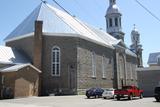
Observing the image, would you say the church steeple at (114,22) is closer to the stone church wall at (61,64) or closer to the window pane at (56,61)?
the stone church wall at (61,64)

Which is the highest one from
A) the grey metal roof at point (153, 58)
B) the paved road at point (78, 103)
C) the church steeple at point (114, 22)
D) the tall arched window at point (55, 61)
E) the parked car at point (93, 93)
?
the church steeple at point (114, 22)

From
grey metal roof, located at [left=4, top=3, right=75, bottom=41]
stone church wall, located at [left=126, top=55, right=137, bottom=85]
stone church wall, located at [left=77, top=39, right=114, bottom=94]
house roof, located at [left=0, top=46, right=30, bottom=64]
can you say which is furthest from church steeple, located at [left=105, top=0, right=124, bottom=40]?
house roof, located at [left=0, top=46, right=30, bottom=64]

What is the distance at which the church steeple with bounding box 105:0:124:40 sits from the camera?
70812 mm

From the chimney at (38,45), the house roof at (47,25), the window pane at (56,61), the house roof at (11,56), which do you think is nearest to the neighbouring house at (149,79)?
the house roof at (47,25)

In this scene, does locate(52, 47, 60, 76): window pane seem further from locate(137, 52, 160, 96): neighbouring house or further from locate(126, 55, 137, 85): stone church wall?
locate(126, 55, 137, 85): stone church wall

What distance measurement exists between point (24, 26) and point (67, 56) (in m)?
9.18

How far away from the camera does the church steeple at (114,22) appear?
7081 cm

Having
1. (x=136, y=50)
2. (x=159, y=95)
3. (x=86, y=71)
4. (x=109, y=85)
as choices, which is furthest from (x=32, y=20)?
(x=136, y=50)

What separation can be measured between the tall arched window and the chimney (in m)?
2.12

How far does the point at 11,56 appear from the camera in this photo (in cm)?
4009

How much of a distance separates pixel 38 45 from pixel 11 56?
13.6 ft

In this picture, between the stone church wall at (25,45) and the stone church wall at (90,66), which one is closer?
the stone church wall at (25,45)

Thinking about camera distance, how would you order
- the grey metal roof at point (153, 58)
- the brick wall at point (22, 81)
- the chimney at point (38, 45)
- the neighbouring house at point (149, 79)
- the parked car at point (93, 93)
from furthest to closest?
the grey metal roof at point (153, 58) → the neighbouring house at point (149, 79) → the chimney at point (38, 45) → the brick wall at point (22, 81) → the parked car at point (93, 93)

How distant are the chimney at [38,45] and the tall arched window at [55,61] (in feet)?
6.95
